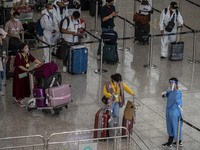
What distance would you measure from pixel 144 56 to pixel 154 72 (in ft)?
4.47

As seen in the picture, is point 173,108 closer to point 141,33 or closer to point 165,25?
point 165,25

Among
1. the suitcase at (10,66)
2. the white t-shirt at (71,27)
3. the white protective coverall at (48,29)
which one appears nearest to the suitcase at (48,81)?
the suitcase at (10,66)

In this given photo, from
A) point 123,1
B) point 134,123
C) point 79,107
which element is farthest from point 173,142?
point 123,1

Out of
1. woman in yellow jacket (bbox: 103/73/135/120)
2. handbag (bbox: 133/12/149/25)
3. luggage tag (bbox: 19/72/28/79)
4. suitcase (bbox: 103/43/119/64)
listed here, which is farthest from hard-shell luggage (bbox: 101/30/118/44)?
woman in yellow jacket (bbox: 103/73/135/120)

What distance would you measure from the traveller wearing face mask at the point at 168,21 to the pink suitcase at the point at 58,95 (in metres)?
5.26

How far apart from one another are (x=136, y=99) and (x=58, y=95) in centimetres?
232

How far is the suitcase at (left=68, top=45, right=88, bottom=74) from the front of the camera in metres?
17.1

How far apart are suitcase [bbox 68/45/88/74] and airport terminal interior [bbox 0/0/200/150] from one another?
0.57 ft

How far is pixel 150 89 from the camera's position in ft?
54.6

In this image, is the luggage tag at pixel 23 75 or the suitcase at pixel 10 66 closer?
the luggage tag at pixel 23 75

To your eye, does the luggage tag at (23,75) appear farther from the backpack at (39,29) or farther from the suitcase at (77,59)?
the backpack at (39,29)

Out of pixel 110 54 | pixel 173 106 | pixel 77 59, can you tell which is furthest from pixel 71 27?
pixel 173 106

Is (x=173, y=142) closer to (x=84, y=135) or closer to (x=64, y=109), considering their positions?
(x=84, y=135)

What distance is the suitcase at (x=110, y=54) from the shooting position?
18125 mm
